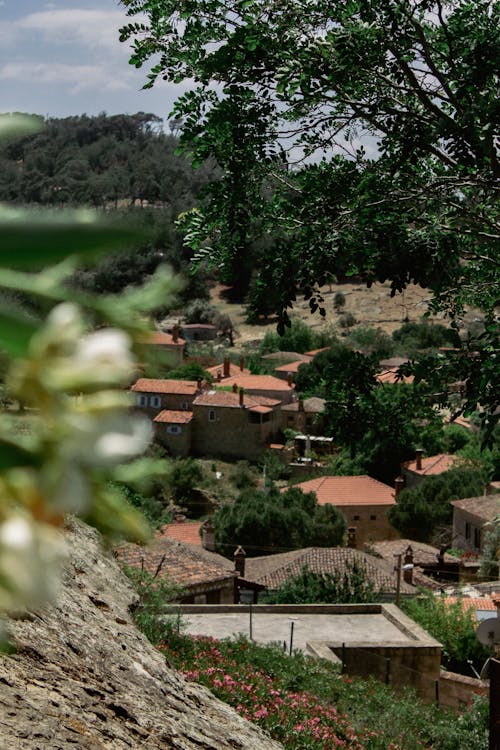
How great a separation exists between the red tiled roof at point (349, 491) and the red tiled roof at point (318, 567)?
10621mm

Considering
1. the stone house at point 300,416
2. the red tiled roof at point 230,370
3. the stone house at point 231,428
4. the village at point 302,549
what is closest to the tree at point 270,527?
the village at point 302,549

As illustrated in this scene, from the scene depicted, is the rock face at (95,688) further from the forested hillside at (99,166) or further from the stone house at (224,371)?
the stone house at (224,371)

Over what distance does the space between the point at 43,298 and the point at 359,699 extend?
1014 cm

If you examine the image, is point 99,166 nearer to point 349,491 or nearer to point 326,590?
point 326,590

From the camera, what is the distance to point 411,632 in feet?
51.3

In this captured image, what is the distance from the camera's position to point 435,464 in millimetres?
40344

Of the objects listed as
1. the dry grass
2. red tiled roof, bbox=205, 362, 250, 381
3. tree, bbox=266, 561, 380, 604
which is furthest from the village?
the dry grass

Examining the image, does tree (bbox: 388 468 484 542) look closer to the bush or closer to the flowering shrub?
the bush

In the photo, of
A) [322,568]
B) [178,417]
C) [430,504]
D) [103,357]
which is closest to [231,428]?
[178,417]

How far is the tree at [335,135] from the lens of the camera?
6066 millimetres

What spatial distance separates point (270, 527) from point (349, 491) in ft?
25.0

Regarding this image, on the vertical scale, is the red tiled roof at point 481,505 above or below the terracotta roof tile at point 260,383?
below

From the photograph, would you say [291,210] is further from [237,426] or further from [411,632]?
[237,426]

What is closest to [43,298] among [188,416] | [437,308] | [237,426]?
[437,308]
